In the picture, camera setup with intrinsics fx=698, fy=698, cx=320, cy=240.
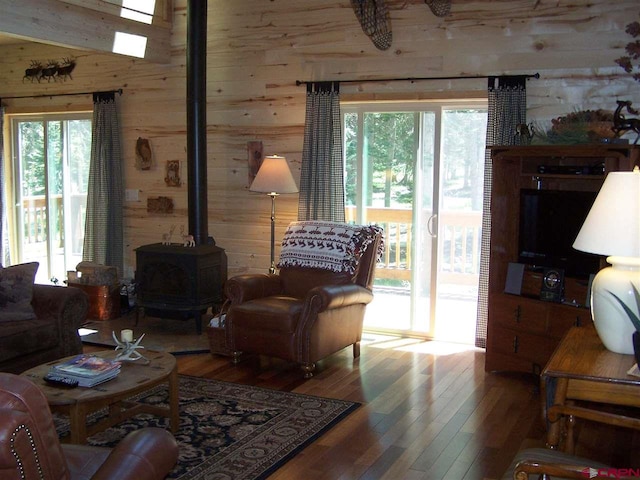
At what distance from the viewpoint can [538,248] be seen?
4.98m

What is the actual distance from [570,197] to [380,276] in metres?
2.08

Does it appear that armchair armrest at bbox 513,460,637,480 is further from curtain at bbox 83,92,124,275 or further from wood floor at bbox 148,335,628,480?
curtain at bbox 83,92,124,275

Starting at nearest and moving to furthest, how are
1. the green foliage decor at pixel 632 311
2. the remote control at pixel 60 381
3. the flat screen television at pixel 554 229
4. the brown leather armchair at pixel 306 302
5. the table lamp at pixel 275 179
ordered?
the green foliage decor at pixel 632 311 → the remote control at pixel 60 381 → the flat screen television at pixel 554 229 → the brown leather armchair at pixel 306 302 → the table lamp at pixel 275 179

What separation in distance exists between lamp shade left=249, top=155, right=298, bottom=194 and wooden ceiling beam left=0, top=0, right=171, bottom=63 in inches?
69.2

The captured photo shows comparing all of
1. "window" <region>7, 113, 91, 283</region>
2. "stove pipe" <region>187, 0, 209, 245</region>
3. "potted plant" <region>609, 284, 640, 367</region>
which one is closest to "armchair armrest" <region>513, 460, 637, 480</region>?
"potted plant" <region>609, 284, 640, 367</region>

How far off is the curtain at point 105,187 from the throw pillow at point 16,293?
243cm

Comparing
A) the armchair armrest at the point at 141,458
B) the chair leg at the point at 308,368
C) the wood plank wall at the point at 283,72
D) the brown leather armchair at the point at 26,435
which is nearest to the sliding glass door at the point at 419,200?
the wood plank wall at the point at 283,72

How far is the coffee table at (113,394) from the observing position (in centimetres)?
335

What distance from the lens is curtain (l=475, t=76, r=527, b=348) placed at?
5508mm

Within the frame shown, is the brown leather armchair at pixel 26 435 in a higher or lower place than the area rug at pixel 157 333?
higher

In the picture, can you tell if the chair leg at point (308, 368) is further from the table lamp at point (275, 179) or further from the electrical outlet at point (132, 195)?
the electrical outlet at point (132, 195)

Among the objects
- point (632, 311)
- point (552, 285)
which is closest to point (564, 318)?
point (552, 285)

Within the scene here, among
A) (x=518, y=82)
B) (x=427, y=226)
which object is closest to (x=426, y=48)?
(x=518, y=82)

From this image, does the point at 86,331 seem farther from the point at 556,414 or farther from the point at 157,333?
the point at 556,414
